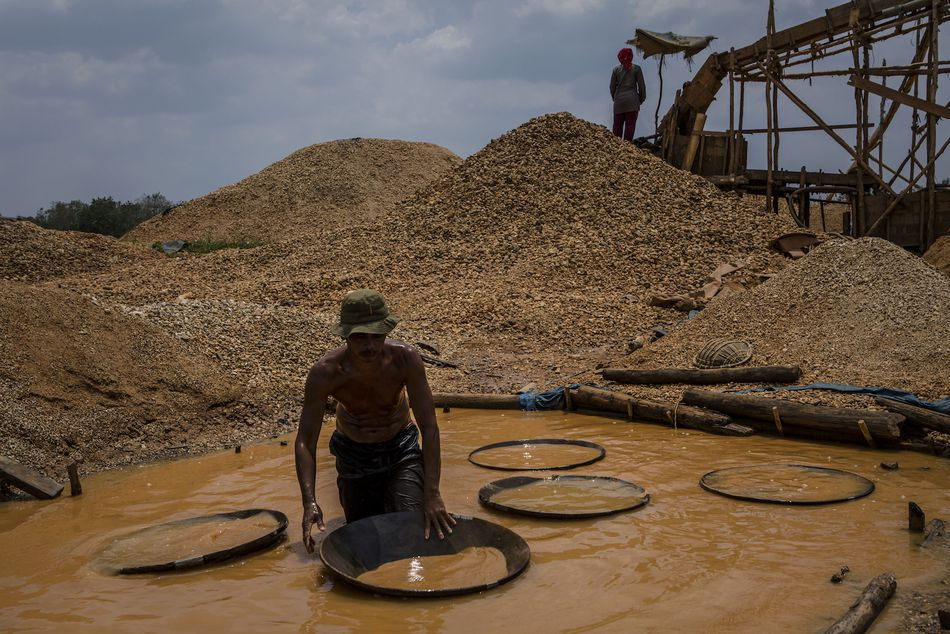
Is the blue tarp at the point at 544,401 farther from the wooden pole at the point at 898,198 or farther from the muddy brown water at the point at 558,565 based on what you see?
the wooden pole at the point at 898,198

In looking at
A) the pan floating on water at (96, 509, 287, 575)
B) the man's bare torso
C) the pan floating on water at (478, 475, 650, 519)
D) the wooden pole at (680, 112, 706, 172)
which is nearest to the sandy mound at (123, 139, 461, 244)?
the wooden pole at (680, 112, 706, 172)

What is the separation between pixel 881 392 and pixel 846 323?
1.54 metres

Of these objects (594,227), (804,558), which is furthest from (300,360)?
(594,227)

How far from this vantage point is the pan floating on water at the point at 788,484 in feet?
12.8

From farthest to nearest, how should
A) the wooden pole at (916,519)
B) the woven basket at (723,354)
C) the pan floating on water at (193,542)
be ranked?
the woven basket at (723,354) → the wooden pole at (916,519) → the pan floating on water at (193,542)

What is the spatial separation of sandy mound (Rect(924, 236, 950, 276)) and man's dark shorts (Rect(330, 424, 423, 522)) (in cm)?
818

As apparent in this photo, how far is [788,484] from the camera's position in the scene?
4199 mm

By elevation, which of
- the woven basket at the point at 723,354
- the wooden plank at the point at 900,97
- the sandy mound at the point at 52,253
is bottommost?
the woven basket at the point at 723,354

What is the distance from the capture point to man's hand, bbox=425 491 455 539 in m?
3.12

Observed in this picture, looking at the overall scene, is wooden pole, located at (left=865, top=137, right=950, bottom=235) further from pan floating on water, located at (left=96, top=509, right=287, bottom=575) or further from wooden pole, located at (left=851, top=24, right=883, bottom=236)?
pan floating on water, located at (left=96, top=509, right=287, bottom=575)

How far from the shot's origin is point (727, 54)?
1251cm

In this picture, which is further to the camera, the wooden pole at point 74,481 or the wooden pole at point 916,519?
the wooden pole at point 74,481

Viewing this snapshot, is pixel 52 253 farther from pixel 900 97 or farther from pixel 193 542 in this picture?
pixel 900 97

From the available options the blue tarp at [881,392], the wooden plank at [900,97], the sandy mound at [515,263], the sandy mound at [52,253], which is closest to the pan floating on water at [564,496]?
the blue tarp at [881,392]
